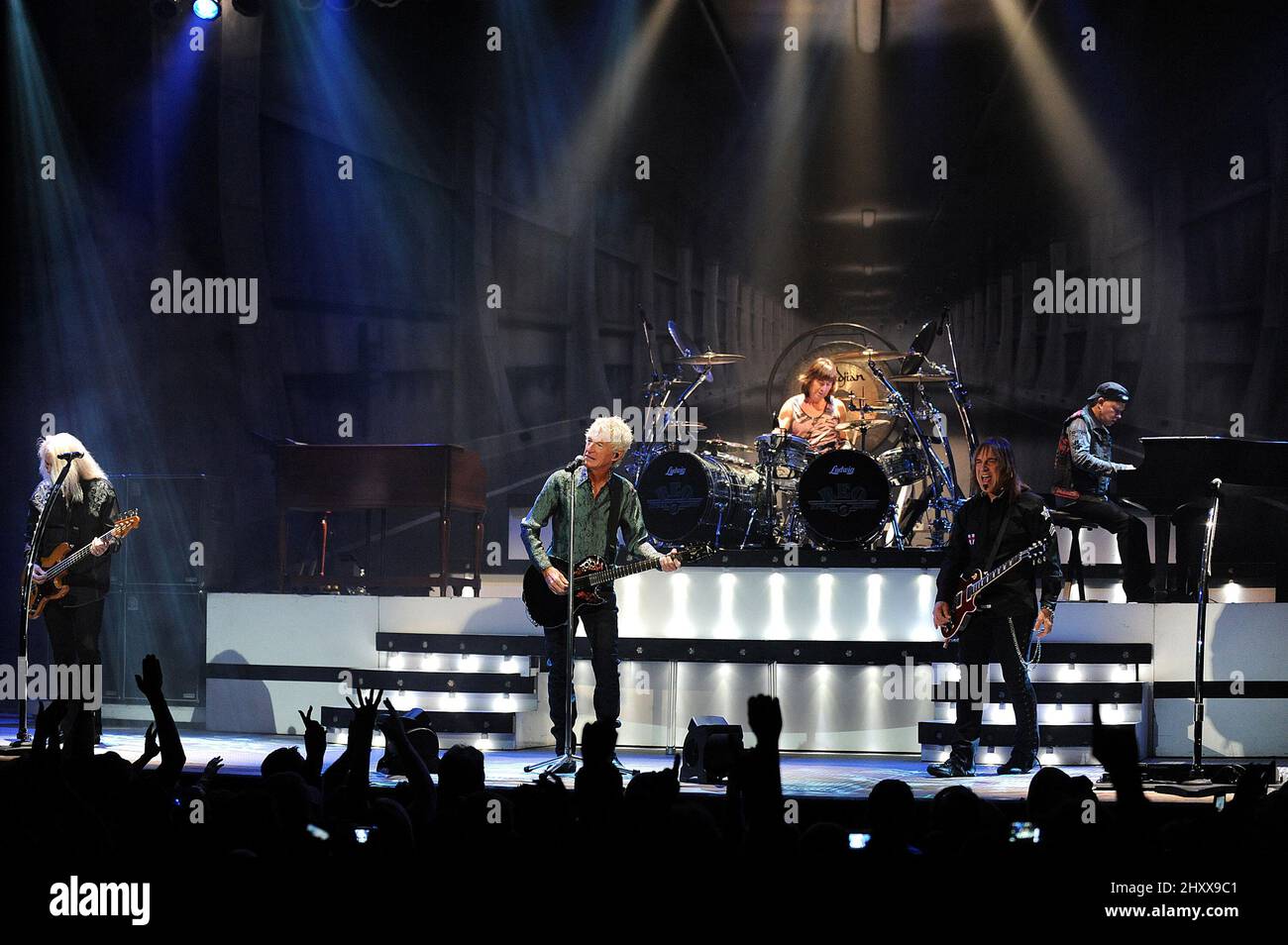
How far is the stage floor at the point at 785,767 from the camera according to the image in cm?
614

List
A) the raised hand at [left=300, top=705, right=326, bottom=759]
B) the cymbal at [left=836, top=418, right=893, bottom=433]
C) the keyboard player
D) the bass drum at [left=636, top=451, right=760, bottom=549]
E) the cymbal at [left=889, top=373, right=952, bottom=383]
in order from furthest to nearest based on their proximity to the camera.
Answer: the cymbal at [left=836, top=418, right=893, bottom=433], the cymbal at [left=889, top=373, right=952, bottom=383], the bass drum at [left=636, top=451, right=760, bottom=549], the keyboard player, the raised hand at [left=300, top=705, right=326, bottom=759]

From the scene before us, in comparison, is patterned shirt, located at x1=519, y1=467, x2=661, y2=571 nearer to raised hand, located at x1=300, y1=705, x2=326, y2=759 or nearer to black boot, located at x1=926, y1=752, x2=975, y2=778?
black boot, located at x1=926, y1=752, x2=975, y2=778

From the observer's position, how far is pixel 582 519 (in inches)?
269

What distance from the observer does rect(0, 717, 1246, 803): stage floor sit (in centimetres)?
614

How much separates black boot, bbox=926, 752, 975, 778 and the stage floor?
6 centimetres

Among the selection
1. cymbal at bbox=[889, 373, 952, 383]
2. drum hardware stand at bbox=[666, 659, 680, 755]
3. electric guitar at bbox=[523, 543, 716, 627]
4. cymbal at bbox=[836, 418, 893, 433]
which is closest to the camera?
electric guitar at bbox=[523, 543, 716, 627]

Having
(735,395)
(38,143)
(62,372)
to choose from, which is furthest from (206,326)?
(735,395)

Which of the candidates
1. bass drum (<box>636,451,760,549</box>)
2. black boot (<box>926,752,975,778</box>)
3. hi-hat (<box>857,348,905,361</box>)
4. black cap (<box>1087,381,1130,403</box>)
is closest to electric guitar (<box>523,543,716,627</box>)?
black boot (<box>926,752,975,778</box>)

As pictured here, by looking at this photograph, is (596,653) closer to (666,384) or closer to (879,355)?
(666,384)

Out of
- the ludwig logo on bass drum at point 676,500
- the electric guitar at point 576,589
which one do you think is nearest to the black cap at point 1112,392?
the ludwig logo on bass drum at point 676,500

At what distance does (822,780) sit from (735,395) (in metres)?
4.94

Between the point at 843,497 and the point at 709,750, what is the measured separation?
2.95 meters

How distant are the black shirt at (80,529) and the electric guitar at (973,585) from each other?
480 centimetres

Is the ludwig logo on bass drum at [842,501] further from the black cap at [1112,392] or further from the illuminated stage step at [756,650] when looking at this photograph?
the black cap at [1112,392]
